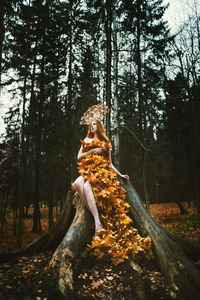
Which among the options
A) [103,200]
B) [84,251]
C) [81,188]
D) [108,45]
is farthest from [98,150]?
[108,45]

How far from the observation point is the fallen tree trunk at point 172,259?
2.75 metres

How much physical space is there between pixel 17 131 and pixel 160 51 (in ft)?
23.7

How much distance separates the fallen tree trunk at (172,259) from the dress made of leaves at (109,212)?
0.71ft

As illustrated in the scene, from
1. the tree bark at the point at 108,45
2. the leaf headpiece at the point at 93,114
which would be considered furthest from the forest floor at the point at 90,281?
the tree bark at the point at 108,45

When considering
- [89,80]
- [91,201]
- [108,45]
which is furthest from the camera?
[89,80]

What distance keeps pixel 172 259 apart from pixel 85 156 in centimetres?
252

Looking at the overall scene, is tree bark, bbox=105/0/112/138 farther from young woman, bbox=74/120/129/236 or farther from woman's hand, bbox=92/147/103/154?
woman's hand, bbox=92/147/103/154

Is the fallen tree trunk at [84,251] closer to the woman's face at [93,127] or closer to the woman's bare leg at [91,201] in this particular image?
the woman's bare leg at [91,201]

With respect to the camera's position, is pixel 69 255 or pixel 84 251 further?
pixel 84 251

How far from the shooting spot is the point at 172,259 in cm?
311

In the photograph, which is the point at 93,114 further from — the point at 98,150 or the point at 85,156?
the point at 85,156

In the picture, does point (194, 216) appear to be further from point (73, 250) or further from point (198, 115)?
point (73, 250)

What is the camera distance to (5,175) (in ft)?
28.0

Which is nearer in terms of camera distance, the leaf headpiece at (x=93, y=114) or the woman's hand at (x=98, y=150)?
the woman's hand at (x=98, y=150)
